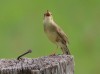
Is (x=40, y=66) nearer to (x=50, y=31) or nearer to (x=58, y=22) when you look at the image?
(x=50, y=31)

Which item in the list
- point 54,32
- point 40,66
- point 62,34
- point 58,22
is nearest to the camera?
point 40,66

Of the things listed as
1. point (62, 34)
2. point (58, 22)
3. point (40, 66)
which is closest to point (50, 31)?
point (62, 34)

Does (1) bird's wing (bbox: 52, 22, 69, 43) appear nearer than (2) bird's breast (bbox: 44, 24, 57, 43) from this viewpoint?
Yes

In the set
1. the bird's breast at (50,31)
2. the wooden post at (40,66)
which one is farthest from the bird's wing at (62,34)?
the wooden post at (40,66)

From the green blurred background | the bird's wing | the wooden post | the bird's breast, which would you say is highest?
the green blurred background

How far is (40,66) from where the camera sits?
22.6ft

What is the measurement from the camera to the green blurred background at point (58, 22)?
16820mm

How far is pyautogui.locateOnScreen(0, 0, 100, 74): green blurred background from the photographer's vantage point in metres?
16.8

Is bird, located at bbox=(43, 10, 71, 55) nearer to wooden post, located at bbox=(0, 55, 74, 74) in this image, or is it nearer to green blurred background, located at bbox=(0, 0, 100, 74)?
wooden post, located at bbox=(0, 55, 74, 74)

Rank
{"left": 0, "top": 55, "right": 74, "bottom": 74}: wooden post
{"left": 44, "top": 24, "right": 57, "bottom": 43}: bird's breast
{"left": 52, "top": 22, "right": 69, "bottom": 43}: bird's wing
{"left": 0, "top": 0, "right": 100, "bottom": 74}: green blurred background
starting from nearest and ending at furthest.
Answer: {"left": 0, "top": 55, "right": 74, "bottom": 74}: wooden post < {"left": 52, "top": 22, "right": 69, "bottom": 43}: bird's wing < {"left": 44, "top": 24, "right": 57, "bottom": 43}: bird's breast < {"left": 0, "top": 0, "right": 100, "bottom": 74}: green blurred background

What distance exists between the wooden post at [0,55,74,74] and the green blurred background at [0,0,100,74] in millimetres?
8005

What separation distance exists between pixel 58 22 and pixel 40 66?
12.3 m

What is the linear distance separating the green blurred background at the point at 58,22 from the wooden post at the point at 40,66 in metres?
8.00

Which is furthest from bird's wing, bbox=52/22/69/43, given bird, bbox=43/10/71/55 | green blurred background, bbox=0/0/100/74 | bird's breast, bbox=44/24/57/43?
green blurred background, bbox=0/0/100/74
